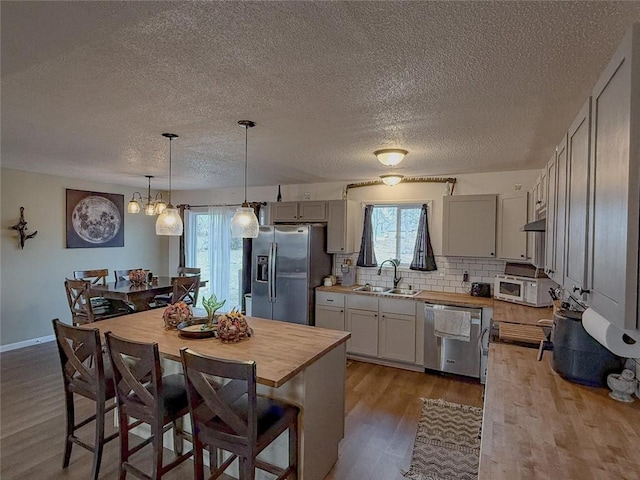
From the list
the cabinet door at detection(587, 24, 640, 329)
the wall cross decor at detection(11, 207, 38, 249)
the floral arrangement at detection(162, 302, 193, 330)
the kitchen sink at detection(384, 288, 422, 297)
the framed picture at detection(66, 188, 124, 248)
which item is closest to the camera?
the cabinet door at detection(587, 24, 640, 329)

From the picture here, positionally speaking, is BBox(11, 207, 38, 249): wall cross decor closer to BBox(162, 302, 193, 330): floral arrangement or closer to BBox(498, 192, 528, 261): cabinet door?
BBox(162, 302, 193, 330): floral arrangement

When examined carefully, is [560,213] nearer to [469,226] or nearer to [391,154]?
[391,154]

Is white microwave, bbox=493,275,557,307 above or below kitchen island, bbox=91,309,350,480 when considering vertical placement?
above

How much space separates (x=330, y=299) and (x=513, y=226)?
2.32 metres

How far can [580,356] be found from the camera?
5.91ft

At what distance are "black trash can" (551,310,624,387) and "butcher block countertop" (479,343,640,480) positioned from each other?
5 centimetres

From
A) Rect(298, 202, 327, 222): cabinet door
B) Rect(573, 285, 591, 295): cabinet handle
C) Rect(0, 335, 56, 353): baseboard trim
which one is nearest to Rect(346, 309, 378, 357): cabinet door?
Rect(298, 202, 327, 222): cabinet door

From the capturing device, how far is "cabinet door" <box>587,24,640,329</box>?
2.71 ft

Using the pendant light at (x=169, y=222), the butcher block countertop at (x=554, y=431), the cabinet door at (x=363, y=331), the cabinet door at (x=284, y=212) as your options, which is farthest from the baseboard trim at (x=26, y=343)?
the butcher block countertop at (x=554, y=431)

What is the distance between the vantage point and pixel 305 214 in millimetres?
5109

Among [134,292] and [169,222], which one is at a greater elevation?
[169,222]

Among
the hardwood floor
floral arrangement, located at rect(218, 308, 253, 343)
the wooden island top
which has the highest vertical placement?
Result: floral arrangement, located at rect(218, 308, 253, 343)

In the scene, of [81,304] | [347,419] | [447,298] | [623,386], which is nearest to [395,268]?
[447,298]

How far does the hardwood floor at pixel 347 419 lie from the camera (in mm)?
2389
